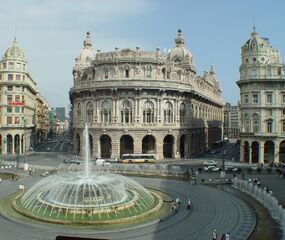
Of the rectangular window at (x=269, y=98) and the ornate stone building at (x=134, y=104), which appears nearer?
the rectangular window at (x=269, y=98)

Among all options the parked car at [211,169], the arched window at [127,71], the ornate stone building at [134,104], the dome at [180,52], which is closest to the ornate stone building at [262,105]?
the parked car at [211,169]

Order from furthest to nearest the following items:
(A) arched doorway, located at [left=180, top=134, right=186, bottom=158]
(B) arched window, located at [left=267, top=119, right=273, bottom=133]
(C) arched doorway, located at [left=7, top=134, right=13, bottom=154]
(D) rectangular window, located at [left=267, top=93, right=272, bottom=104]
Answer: (C) arched doorway, located at [left=7, top=134, right=13, bottom=154] → (A) arched doorway, located at [left=180, top=134, right=186, bottom=158] → (D) rectangular window, located at [left=267, top=93, right=272, bottom=104] → (B) arched window, located at [left=267, top=119, right=273, bottom=133]

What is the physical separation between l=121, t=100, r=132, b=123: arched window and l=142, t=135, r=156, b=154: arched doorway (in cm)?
607

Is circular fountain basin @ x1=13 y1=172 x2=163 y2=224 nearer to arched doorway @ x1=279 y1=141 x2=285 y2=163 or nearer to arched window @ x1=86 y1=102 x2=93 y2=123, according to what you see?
arched doorway @ x1=279 y1=141 x2=285 y2=163

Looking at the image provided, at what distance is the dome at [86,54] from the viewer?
115m

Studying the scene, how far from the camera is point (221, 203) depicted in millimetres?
40688

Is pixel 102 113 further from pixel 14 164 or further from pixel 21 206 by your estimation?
pixel 21 206

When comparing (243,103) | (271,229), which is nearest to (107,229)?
(271,229)

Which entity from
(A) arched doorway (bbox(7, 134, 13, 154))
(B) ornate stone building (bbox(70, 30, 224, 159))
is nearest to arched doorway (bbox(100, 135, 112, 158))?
(B) ornate stone building (bbox(70, 30, 224, 159))

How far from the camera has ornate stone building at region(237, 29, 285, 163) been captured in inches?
2908

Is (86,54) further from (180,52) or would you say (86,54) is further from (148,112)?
(148,112)

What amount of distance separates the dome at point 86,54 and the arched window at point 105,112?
35088 millimetres

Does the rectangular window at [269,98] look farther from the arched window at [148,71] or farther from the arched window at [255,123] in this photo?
the arched window at [148,71]

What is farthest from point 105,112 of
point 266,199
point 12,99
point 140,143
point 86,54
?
point 266,199
